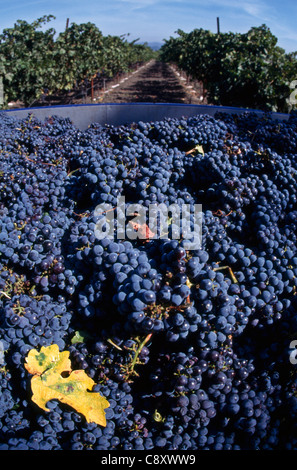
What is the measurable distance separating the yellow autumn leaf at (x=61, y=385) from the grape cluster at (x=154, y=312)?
0.04 m

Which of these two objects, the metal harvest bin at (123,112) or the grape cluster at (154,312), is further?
the metal harvest bin at (123,112)

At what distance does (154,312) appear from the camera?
102 cm

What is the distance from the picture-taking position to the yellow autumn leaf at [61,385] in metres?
1.01

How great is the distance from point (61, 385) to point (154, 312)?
1.28 ft

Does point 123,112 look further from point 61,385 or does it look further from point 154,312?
point 61,385

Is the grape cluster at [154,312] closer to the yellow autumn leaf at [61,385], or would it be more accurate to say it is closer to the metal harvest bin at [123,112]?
the yellow autumn leaf at [61,385]

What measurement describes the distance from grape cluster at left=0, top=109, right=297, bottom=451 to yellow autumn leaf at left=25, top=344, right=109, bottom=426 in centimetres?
4

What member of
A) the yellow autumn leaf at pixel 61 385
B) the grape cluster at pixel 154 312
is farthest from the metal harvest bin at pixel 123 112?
the yellow autumn leaf at pixel 61 385

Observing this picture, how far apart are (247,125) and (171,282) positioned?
1.54 m

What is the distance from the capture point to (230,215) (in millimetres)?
1420

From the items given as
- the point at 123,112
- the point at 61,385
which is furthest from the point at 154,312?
the point at 123,112

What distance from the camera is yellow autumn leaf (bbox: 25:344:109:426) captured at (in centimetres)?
101

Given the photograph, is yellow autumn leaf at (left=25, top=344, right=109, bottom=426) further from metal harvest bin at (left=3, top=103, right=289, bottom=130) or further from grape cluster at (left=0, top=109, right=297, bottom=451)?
metal harvest bin at (left=3, top=103, right=289, bottom=130)

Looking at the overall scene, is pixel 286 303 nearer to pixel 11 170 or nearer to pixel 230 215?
pixel 230 215
